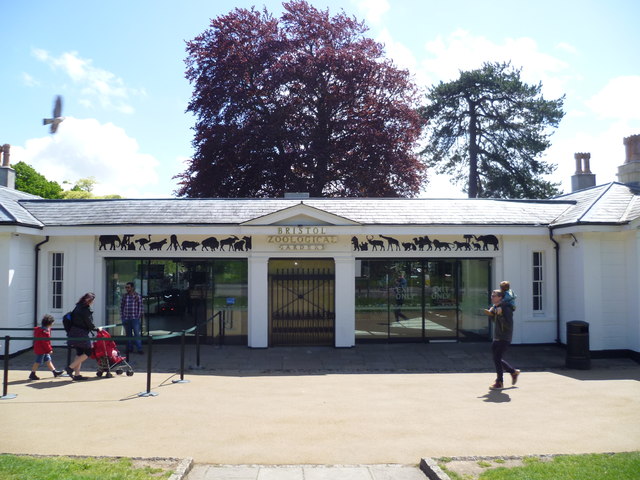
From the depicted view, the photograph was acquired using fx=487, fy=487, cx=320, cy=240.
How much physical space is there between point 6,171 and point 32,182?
95.5 ft

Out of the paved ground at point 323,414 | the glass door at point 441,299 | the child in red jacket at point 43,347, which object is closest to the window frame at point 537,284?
the glass door at point 441,299

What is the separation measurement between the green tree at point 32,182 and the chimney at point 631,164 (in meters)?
41.8

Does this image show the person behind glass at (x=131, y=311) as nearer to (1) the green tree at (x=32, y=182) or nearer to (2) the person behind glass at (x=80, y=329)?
(2) the person behind glass at (x=80, y=329)

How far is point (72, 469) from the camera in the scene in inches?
201

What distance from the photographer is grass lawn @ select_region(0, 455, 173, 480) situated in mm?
4898

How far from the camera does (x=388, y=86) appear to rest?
83.7 feet

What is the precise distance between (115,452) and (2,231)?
28.2 ft

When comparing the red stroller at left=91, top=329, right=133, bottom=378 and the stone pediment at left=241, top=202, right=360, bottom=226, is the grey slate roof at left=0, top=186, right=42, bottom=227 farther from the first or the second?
the stone pediment at left=241, top=202, right=360, bottom=226

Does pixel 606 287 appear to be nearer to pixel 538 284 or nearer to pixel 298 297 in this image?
pixel 538 284

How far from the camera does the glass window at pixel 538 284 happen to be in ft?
45.0

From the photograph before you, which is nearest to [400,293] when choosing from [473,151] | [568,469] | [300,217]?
[300,217]

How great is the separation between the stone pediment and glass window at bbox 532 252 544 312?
5.38 meters

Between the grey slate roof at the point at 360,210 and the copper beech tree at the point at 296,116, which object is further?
the copper beech tree at the point at 296,116

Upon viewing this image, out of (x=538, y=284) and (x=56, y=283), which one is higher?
(x=56, y=283)
